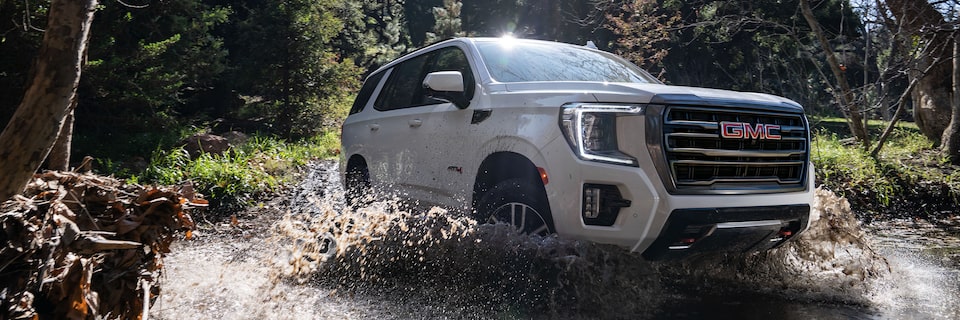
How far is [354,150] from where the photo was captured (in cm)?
608

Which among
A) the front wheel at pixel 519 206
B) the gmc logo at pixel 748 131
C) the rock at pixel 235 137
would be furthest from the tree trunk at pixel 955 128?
the rock at pixel 235 137

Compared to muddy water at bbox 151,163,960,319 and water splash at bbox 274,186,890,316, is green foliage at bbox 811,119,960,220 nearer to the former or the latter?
muddy water at bbox 151,163,960,319

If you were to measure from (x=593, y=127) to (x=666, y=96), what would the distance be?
40 centimetres

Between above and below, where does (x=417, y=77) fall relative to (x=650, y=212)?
above

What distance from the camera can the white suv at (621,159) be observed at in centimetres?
316

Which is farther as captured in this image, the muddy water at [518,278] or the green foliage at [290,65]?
the green foliage at [290,65]

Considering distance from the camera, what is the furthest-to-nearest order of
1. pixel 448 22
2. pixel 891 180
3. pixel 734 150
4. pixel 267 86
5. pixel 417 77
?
1. pixel 448 22
2. pixel 267 86
3. pixel 891 180
4. pixel 417 77
5. pixel 734 150

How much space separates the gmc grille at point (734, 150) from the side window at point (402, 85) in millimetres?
2422

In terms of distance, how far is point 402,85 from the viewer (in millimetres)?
5449

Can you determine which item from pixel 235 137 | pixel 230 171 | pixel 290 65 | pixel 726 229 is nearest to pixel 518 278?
pixel 726 229

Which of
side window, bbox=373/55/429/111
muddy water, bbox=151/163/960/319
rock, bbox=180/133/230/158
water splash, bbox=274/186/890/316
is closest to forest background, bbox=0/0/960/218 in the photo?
rock, bbox=180/133/230/158

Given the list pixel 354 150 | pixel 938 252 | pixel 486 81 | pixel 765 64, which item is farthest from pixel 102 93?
pixel 765 64

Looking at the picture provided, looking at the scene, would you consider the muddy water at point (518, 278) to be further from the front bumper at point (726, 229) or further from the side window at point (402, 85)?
the side window at point (402, 85)

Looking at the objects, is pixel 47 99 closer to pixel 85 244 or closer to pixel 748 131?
pixel 85 244
